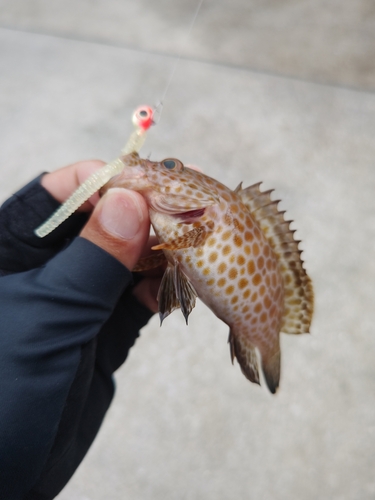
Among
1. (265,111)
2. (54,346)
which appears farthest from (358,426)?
(265,111)

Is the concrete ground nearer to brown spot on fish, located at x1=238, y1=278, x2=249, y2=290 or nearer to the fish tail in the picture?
the fish tail

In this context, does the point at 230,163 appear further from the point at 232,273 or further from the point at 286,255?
the point at 232,273

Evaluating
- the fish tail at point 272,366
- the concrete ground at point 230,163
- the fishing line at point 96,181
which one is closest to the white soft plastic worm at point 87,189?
the fishing line at point 96,181

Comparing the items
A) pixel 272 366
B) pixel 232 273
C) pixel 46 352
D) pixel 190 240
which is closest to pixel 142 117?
pixel 190 240

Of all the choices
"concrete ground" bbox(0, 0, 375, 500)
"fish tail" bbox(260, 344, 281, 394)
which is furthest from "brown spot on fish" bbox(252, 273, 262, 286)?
"concrete ground" bbox(0, 0, 375, 500)

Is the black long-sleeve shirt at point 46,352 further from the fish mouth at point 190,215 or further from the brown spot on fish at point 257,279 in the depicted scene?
the brown spot on fish at point 257,279

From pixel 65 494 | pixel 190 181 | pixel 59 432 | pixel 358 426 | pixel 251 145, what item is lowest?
pixel 65 494

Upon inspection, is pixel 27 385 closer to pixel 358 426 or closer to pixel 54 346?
pixel 54 346
